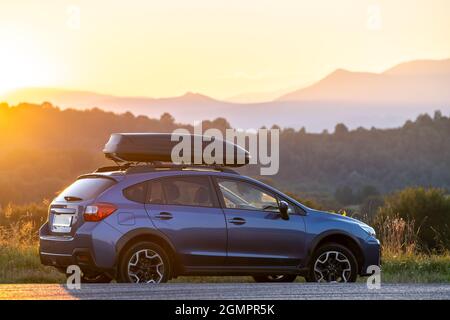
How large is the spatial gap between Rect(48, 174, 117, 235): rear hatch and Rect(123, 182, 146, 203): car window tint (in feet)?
0.73

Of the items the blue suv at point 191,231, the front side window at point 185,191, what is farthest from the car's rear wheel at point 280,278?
the front side window at point 185,191

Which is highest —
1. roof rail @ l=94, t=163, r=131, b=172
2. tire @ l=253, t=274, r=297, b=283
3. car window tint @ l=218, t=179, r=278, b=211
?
roof rail @ l=94, t=163, r=131, b=172

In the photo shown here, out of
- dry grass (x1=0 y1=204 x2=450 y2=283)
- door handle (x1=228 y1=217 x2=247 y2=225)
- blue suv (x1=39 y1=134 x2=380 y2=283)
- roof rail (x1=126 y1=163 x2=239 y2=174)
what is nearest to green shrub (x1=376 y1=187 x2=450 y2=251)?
dry grass (x1=0 y1=204 x2=450 y2=283)

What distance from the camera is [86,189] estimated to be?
44.0 ft

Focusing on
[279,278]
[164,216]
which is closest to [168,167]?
[164,216]

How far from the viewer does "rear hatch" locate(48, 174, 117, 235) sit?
1317cm

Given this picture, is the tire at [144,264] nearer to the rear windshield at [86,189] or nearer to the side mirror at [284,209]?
the rear windshield at [86,189]

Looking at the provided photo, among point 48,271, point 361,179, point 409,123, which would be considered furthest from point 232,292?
point 409,123

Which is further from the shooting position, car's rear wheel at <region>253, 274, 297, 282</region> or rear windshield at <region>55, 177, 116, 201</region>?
car's rear wheel at <region>253, 274, 297, 282</region>

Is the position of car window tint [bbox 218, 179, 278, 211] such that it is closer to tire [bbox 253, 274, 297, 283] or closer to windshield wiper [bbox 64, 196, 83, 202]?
tire [bbox 253, 274, 297, 283]

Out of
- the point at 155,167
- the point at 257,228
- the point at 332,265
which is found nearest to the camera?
the point at 155,167

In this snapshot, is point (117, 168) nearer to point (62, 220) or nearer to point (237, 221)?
point (62, 220)

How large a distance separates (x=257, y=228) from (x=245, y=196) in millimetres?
506
